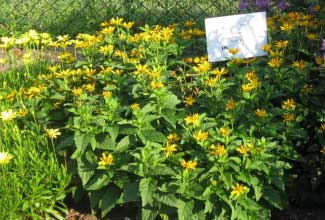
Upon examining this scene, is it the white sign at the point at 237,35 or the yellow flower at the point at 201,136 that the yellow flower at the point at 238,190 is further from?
the white sign at the point at 237,35

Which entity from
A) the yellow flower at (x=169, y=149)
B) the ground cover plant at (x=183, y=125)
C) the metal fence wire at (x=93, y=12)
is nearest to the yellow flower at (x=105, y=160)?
the ground cover plant at (x=183, y=125)

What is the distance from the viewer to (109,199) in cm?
295

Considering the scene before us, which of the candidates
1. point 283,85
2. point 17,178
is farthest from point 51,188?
point 283,85

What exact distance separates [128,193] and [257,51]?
1.15 m

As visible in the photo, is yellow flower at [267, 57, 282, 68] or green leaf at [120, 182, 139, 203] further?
yellow flower at [267, 57, 282, 68]

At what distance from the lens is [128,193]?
2830 millimetres

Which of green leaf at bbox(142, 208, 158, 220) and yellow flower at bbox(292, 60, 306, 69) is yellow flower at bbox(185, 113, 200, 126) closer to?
green leaf at bbox(142, 208, 158, 220)

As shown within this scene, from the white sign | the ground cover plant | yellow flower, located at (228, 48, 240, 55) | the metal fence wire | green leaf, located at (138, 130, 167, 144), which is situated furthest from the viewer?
the metal fence wire

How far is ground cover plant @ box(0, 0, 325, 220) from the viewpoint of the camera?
9.05 ft

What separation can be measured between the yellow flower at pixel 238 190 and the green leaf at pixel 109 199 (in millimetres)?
604

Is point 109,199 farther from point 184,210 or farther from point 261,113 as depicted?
point 261,113

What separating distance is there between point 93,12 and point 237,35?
11.1ft

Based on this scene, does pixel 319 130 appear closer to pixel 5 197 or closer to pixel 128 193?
pixel 128 193

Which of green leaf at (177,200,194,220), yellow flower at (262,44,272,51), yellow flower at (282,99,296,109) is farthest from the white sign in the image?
green leaf at (177,200,194,220)
